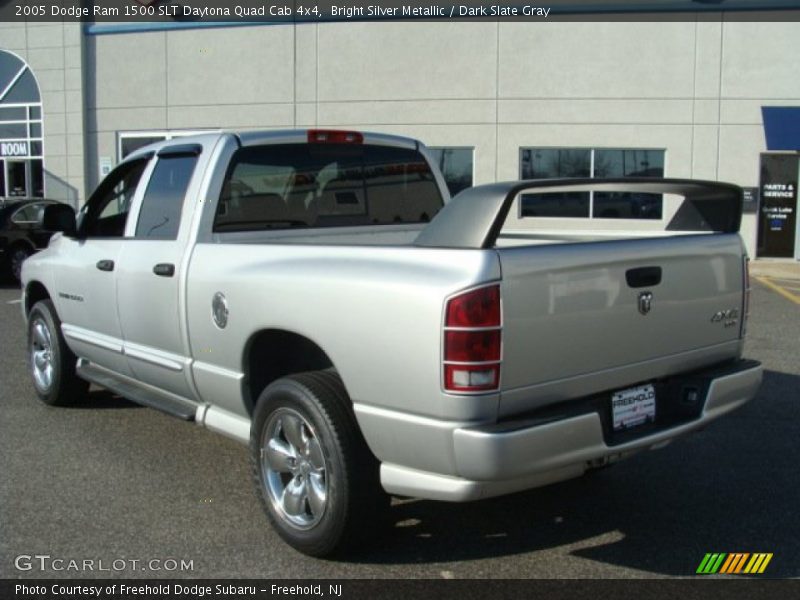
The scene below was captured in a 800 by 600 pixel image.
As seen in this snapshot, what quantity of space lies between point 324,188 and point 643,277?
2261 millimetres

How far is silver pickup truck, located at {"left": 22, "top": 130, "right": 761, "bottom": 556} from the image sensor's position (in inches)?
124

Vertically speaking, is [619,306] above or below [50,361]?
above

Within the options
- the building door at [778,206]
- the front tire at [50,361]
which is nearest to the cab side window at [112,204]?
the front tire at [50,361]

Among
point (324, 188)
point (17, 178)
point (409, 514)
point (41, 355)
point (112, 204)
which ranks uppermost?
point (17, 178)

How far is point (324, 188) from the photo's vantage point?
5.14 metres

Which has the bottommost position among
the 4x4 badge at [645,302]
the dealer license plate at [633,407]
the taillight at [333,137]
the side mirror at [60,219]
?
the dealer license plate at [633,407]

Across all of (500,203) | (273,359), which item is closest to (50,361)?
(273,359)

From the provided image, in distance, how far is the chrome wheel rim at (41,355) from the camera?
6.37 m

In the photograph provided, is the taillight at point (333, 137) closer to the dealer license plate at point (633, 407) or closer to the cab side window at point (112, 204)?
the cab side window at point (112, 204)

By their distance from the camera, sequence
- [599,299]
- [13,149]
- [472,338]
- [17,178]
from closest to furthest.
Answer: [472,338] → [599,299] → [13,149] → [17,178]

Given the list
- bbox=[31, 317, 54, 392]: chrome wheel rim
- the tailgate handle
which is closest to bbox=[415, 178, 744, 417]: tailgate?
the tailgate handle

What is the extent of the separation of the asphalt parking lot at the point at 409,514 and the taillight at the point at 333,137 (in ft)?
6.77

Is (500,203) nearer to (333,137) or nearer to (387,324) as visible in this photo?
(387,324)

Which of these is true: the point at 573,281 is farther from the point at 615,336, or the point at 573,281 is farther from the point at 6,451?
the point at 6,451
